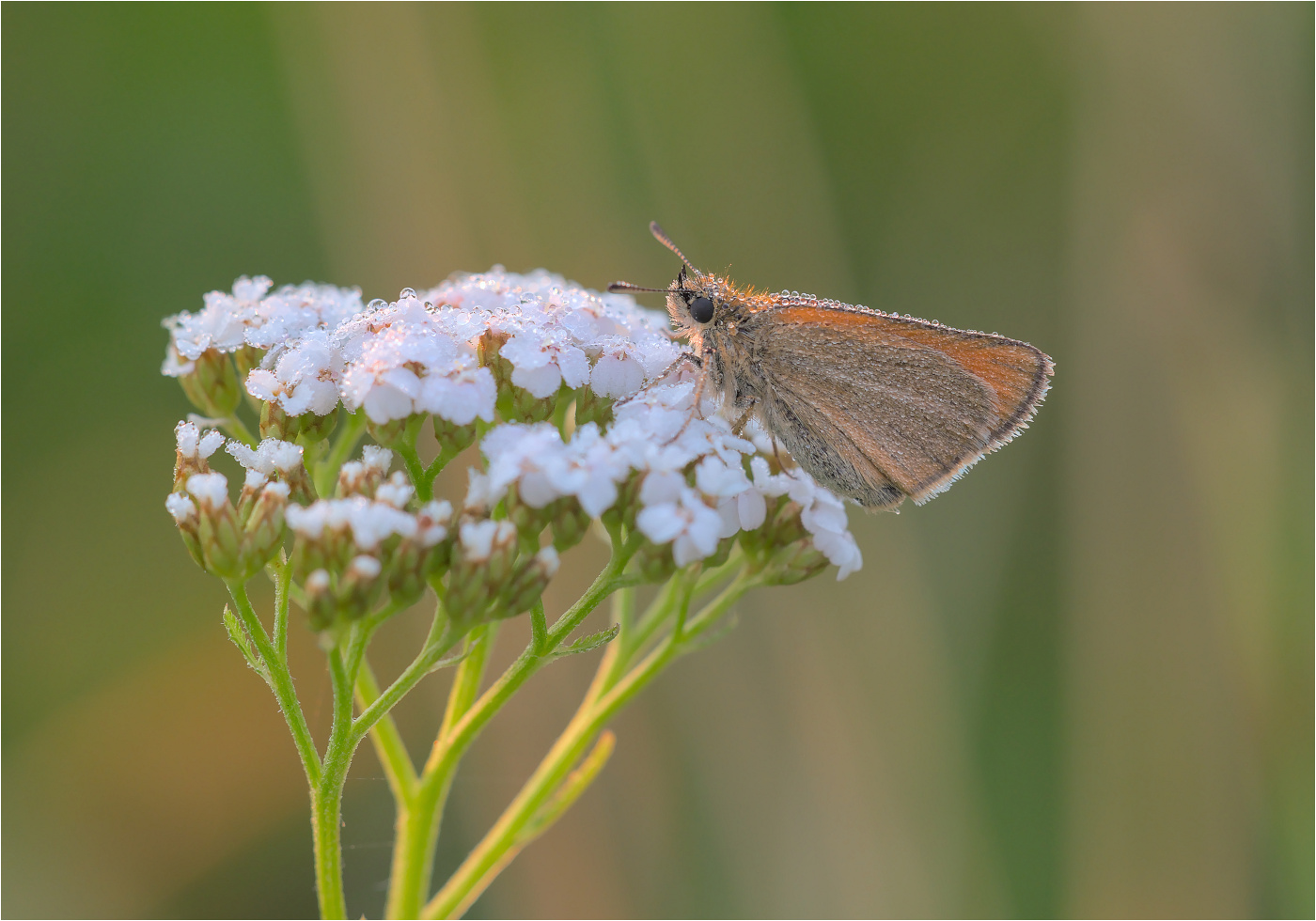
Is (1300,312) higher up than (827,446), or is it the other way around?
(827,446)

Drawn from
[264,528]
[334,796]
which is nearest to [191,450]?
[264,528]

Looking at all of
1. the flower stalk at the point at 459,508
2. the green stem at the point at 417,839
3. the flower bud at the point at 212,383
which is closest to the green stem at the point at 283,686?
the flower stalk at the point at 459,508

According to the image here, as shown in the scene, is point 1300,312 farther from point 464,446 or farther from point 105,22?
point 105,22

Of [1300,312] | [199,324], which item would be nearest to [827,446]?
[199,324]

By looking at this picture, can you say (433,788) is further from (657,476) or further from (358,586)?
(657,476)

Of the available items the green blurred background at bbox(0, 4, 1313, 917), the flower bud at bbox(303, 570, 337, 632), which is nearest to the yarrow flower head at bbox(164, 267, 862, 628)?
the flower bud at bbox(303, 570, 337, 632)

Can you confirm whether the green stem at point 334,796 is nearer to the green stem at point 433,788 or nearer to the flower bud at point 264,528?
the green stem at point 433,788
